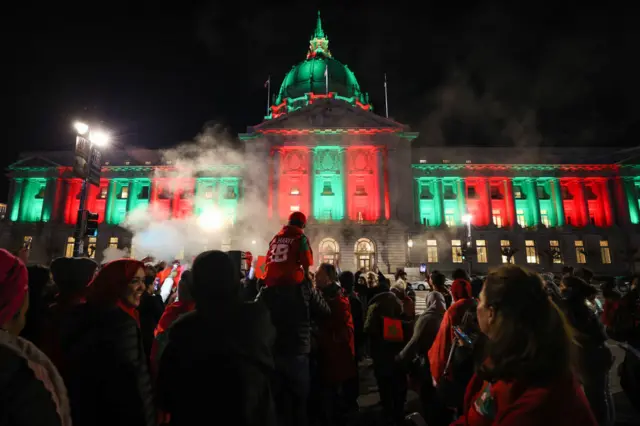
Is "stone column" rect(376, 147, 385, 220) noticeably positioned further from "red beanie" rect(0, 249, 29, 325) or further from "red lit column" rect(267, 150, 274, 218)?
"red beanie" rect(0, 249, 29, 325)

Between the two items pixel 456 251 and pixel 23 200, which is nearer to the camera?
pixel 456 251

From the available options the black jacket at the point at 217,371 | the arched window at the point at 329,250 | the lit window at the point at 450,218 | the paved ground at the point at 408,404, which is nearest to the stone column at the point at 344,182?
the arched window at the point at 329,250

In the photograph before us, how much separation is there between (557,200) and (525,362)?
4624 centimetres

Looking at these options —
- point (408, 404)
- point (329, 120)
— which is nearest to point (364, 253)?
point (329, 120)

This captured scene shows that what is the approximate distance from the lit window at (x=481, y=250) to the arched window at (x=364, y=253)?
12.5 meters

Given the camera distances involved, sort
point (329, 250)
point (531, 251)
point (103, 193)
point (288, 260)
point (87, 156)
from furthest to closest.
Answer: point (103, 193) < point (531, 251) < point (329, 250) < point (87, 156) < point (288, 260)

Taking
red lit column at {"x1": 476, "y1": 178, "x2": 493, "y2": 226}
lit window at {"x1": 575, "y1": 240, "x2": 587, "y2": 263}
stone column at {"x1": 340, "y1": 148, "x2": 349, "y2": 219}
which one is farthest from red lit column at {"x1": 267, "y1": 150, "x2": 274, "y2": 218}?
lit window at {"x1": 575, "y1": 240, "x2": 587, "y2": 263}

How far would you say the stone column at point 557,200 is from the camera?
3856cm

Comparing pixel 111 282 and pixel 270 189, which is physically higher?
pixel 270 189

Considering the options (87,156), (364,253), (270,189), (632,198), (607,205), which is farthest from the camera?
(607,205)

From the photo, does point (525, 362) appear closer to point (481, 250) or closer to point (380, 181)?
point (380, 181)

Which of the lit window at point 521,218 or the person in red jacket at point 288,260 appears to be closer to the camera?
the person in red jacket at point 288,260

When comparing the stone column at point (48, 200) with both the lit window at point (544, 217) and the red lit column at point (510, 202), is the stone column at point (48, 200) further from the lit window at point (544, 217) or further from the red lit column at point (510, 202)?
the lit window at point (544, 217)

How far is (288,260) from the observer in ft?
11.9
